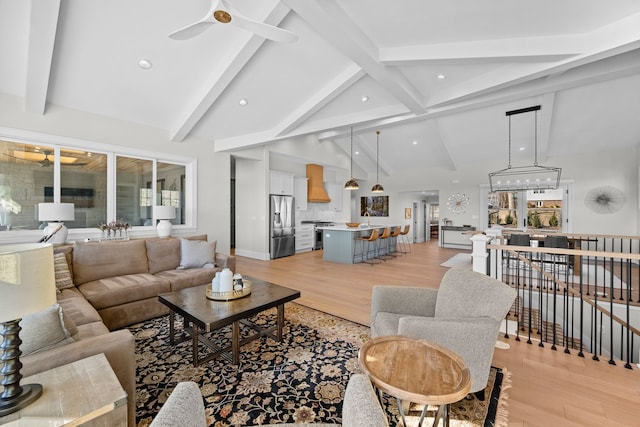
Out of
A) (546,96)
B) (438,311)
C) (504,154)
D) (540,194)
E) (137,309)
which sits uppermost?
(546,96)

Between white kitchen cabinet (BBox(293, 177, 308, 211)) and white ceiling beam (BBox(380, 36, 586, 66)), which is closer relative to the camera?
white ceiling beam (BBox(380, 36, 586, 66))

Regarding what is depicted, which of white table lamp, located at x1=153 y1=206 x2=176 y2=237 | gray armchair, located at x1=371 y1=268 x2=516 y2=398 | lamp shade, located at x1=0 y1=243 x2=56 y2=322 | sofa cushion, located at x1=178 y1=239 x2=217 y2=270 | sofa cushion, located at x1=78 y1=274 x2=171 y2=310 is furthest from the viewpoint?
white table lamp, located at x1=153 y1=206 x2=176 y2=237

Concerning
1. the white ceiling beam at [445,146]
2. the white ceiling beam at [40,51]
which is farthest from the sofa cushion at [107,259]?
the white ceiling beam at [445,146]

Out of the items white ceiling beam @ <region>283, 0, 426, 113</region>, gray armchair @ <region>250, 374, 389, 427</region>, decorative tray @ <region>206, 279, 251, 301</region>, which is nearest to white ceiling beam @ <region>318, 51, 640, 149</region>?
white ceiling beam @ <region>283, 0, 426, 113</region>

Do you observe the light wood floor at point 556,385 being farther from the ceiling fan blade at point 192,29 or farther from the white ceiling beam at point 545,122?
the white ceiling beam at point 545,122

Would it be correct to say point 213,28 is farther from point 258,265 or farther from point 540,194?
point 540,194

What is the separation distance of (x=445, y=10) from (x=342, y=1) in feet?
3.30

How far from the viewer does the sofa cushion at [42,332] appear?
136 centimetres

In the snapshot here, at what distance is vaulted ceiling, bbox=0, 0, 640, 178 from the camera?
267cm

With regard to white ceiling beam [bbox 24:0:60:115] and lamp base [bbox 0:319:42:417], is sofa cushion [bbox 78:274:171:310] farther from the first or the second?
white ceiling beam [bbox 24:0:60:115]

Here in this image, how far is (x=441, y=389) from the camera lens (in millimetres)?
1168

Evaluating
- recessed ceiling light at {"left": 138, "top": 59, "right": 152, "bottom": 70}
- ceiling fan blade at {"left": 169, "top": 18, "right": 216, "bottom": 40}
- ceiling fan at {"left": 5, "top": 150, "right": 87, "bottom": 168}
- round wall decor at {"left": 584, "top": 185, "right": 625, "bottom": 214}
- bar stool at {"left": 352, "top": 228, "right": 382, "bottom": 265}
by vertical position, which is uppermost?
recessed ceiling light at {"left": 138, "top": 59, "right": 152, "bottom": 70}

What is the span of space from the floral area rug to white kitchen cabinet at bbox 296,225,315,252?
205 inches

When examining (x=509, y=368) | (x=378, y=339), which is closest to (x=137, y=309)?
(x=378, y=339)
